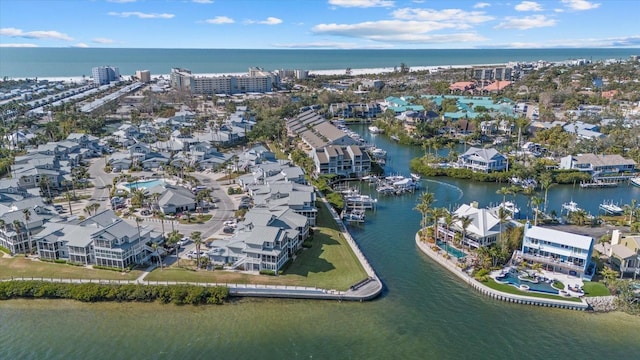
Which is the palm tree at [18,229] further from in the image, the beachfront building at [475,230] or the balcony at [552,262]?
the balcony at [552,262]

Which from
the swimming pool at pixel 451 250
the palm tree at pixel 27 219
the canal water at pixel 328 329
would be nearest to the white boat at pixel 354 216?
the swimming pool at pixel 451 250

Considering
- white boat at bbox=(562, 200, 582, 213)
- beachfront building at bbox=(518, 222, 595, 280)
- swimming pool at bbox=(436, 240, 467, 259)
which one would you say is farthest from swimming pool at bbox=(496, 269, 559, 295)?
white boat at bbox=(562, 200, 582, 213)

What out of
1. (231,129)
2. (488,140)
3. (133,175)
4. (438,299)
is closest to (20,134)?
(133,175)

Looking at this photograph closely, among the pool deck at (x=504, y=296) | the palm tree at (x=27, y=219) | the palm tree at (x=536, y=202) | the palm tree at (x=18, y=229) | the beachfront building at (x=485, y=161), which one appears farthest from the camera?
the beachfront building at (x=485, y=161)

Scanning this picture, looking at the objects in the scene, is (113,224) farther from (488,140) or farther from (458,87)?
(458,87)

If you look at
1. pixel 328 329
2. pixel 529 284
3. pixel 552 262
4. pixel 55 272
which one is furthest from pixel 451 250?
pixel 55 272

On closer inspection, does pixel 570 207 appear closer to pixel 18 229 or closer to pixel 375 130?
Answer: pixel 375 130
